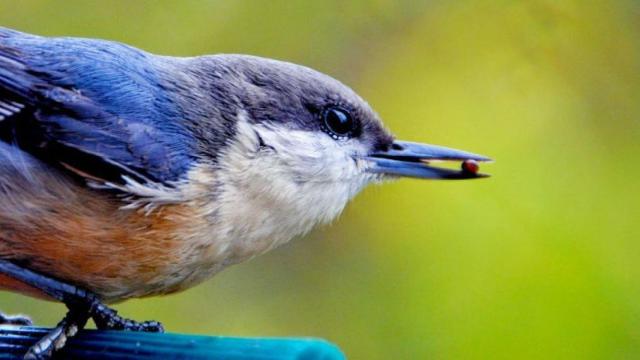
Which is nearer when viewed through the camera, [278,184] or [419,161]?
[278,184]

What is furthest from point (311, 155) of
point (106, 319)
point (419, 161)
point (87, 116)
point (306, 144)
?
point (106, 319)

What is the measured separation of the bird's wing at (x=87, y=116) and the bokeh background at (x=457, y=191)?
97 centimetres

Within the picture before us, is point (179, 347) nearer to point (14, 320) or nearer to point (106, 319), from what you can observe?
point (106, 319)

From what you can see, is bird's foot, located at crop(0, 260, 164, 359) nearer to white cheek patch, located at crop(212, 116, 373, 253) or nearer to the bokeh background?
white cheek patch, located at crop(212, 116, 373, 253)

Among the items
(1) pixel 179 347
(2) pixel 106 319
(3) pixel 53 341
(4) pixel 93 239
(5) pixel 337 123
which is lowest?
(1) pixel 179 347

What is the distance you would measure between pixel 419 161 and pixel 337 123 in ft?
0.76

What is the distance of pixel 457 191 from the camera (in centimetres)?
383

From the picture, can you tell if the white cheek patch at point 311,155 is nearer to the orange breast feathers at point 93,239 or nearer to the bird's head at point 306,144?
the bird's head at point 306,144

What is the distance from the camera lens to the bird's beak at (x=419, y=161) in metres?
3.34

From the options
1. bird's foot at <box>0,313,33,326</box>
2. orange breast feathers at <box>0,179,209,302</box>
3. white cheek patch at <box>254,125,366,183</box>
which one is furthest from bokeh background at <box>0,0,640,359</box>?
orange breast feathers at <box>0,179,209,302</box>

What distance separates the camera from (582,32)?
4.12 meters

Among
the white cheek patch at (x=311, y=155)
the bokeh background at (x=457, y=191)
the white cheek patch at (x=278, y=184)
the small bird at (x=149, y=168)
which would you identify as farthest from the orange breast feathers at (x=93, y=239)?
the bokeh background at (x=457, y=191)

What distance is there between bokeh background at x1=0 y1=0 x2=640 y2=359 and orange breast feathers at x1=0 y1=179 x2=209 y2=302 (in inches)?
37.5

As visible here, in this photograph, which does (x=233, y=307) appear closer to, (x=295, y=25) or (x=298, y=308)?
(x=298, y=308)
